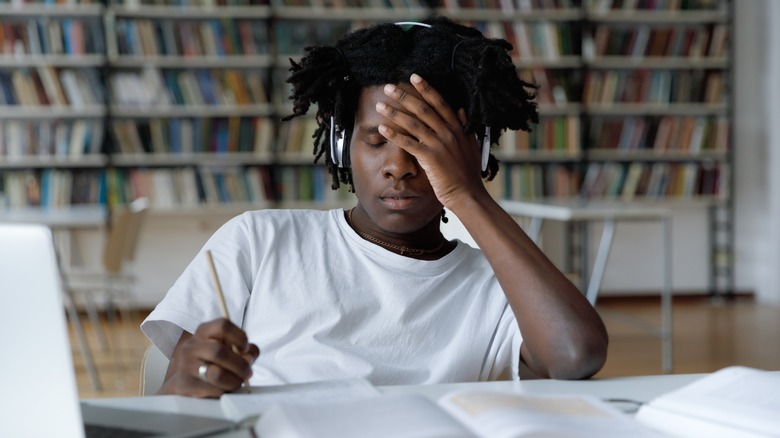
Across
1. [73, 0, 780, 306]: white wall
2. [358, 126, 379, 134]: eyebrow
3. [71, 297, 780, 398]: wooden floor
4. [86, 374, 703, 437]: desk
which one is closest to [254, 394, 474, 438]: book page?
[86, 374, 703, 437]: desk

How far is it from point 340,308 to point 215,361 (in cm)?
31

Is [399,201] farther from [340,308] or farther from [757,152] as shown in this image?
[757,152]

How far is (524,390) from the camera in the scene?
1019mm

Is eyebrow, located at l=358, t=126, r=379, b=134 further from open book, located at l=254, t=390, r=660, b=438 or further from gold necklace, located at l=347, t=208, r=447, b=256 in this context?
open book, located at l=254, t=390, r=660, b=438

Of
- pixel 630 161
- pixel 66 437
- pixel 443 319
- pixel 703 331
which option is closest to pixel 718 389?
pixel 443 319

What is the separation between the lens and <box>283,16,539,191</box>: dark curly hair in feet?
4.35

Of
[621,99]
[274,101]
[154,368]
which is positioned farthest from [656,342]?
[154,368]

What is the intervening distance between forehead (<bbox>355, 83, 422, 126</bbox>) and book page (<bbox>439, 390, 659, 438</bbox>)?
1.79 ft

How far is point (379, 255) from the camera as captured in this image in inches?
52.0

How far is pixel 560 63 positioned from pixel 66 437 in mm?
5358

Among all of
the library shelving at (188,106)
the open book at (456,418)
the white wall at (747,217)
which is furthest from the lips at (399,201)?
the white wall at (747,217)

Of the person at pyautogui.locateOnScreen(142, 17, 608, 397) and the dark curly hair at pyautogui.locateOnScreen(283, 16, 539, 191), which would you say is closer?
the person at pyautogui.locateOnScreen(142, 17, 608, 397)

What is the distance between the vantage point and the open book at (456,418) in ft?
2.43

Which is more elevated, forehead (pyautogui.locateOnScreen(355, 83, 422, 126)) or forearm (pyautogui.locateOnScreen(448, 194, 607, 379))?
forehead (pyautogui.locateOnScreen(355, 83, 422, 126))
